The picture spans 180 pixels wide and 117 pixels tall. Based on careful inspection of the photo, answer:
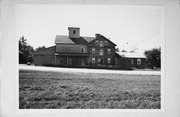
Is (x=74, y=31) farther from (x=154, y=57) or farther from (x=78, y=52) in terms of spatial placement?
(x=154, y=57)

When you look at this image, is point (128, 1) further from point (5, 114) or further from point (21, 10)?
point (5, 114)

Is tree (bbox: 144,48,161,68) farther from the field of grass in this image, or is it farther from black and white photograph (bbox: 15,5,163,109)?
the field of grass

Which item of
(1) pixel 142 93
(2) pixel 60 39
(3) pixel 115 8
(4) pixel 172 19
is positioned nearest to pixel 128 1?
(3) pixel 115 8

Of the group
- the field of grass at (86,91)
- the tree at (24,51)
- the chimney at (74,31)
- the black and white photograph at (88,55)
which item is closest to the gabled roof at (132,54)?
the black and white photograph at (88,55)

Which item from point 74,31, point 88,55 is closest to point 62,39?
point 74,31

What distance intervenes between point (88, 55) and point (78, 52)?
151 mm

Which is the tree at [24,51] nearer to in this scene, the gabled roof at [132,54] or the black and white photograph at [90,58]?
the black and white photograph at [90,58]

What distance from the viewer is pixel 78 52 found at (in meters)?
3.48

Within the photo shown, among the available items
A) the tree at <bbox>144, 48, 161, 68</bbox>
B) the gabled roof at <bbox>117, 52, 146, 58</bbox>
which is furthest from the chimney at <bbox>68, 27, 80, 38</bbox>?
the tree at <bbox>144, 48, 161, 68</bbox>

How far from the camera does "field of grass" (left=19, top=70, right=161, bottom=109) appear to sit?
11.2 ft

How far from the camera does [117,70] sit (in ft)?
11.6

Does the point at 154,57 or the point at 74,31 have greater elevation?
the point at 74,31

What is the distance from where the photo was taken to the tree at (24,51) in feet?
11.0

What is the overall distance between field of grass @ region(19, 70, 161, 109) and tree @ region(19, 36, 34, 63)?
0.17 m
